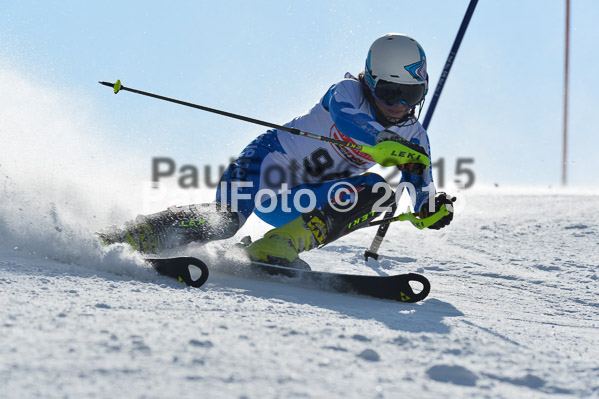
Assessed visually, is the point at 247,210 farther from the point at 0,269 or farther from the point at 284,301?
the point at 0,269

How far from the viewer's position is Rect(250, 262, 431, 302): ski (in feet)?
→ 9.37

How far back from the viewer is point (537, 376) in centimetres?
155

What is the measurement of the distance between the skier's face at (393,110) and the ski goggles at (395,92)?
Result: 2 cm

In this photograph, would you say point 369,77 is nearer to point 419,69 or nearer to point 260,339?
point 419,69

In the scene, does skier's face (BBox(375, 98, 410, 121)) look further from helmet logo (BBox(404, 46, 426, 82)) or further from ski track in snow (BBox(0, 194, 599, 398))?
ski track in snow (BBox(0, 194, 599, 398))

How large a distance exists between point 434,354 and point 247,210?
2.07 m

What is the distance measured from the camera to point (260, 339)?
5.39 ft

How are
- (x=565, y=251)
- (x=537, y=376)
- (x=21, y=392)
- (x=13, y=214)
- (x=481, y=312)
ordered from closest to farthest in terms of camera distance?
(x=21, y=392) → (x=537, y=376) → (x=481, y=312) → (x=13, y=214) → (x=565, y=251)

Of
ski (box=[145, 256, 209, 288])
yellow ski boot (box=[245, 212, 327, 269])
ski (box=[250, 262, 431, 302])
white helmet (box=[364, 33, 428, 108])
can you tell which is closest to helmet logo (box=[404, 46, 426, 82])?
white helmet (box=[364, 33, 428, 108])

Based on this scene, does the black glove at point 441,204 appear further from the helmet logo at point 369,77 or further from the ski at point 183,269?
the ski at point 183,269

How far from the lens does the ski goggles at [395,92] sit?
3.47m

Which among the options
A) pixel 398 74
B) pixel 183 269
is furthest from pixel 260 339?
pixel 398 74

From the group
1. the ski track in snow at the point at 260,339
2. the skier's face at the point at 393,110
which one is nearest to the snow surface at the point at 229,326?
the ski track in snow at the point at 260,339

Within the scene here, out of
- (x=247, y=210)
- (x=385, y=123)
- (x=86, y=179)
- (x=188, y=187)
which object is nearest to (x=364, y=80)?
(x=385, y=123)
